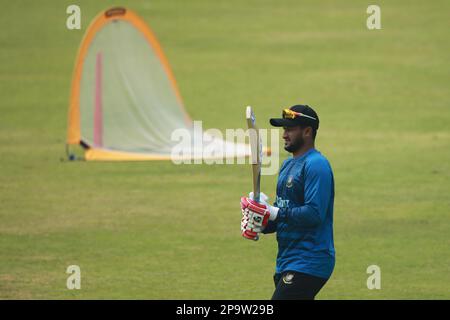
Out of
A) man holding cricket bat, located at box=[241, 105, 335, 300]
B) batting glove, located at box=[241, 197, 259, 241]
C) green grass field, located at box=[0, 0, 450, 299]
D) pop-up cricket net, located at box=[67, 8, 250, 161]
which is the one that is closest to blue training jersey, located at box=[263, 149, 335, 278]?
man holding cricket bat, located at box=[241, 105, 335, 300]

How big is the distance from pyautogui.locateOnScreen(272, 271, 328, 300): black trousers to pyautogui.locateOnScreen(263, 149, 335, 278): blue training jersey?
0.04 m

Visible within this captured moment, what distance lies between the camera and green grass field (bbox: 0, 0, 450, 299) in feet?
46.5

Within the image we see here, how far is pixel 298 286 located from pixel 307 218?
1.82 feet

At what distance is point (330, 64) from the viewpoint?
32969 millimetres

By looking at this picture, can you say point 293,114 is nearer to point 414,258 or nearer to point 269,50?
point 414,258

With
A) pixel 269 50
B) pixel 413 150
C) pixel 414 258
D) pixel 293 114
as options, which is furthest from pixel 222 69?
pixel 293 114

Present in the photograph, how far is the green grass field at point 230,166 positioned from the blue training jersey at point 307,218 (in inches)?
153

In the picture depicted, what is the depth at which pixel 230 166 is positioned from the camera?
70.0 ft

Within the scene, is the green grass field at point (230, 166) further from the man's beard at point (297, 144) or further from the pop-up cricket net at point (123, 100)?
the man's beard at point (297, 144)

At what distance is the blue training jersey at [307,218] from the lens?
8992 mm

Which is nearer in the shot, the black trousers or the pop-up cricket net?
the black trousers

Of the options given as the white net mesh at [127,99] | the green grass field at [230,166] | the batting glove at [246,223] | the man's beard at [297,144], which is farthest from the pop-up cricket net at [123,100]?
the batting glove at [246,223]

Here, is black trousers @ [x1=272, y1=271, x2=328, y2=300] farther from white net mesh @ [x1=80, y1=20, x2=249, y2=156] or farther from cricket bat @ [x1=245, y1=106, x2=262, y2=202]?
white net mesh @ [x1=80, y1=20, x2=249, y2=156]
